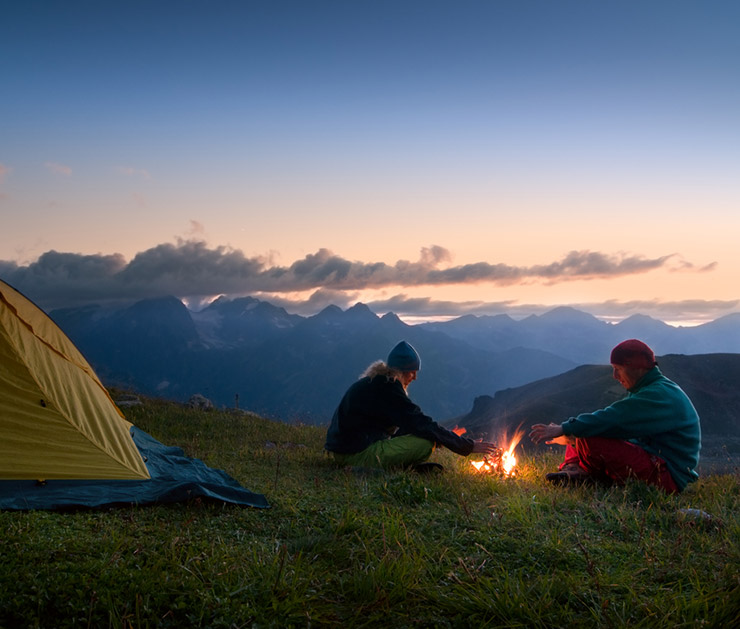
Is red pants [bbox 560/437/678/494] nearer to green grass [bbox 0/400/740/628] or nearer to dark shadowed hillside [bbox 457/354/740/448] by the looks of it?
green grass [bbox 0/400/740/628]

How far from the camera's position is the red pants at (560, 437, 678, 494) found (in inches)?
293

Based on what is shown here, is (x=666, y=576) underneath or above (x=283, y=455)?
above

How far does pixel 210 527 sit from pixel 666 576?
13.4 ft

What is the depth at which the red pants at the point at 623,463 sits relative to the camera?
293 inches

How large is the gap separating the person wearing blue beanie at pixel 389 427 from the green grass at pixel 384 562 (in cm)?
157

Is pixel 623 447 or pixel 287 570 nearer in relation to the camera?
pixel 287 570

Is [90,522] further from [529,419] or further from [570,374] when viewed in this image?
[570,374]

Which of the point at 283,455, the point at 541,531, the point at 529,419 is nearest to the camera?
the point at 541,531

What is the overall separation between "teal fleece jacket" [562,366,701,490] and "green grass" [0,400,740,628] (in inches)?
23.8

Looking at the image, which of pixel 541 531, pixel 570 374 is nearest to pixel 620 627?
pixel 541 531

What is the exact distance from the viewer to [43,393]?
708 centimetres

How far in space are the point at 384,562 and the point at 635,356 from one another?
17.3ft

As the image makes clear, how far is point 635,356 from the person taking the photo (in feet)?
25.2

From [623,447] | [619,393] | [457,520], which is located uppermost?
[623,447]
